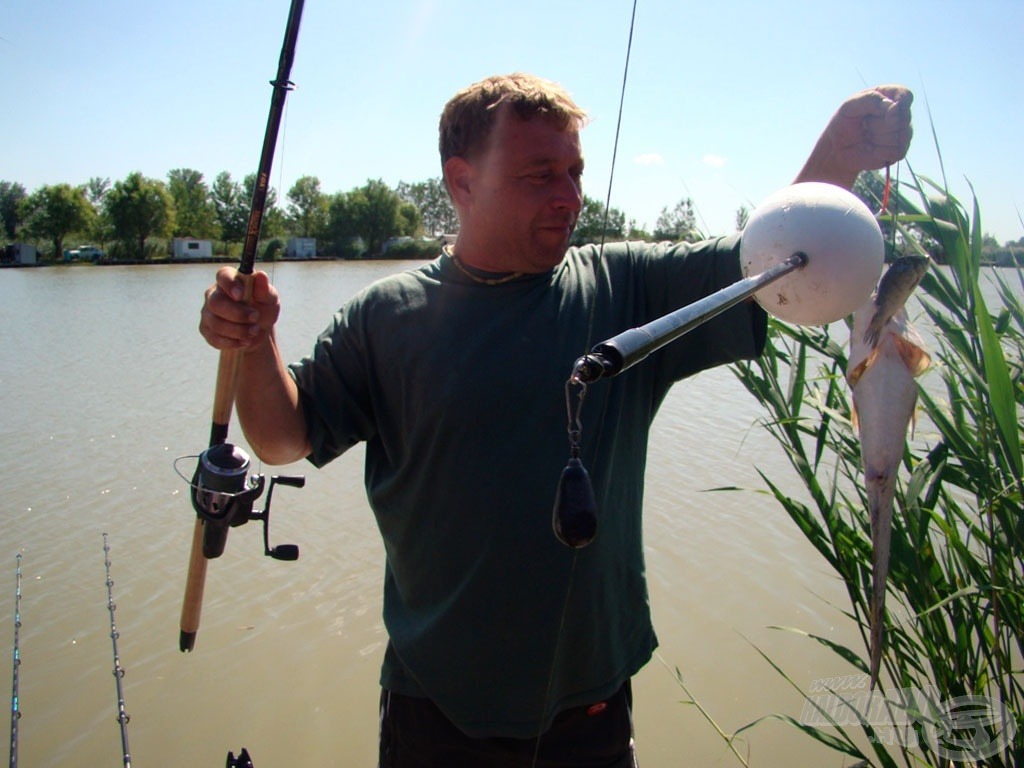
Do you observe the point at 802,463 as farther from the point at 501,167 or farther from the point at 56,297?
the point at 56,297

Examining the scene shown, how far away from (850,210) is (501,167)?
1173 mm

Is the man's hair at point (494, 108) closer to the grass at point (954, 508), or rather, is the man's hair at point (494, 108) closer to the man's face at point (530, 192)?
the man's face at point (530, 192)

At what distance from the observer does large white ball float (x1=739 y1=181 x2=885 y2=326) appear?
1073 millimetres

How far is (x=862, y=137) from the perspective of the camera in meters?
1.52

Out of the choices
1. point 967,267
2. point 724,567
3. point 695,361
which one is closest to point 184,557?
point 724,567

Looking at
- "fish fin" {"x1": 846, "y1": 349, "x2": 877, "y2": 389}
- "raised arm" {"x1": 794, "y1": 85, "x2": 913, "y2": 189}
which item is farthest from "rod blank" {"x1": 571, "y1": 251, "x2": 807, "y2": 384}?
"raised arm" {"x1": 794, "y1": 85, "x2": 913, "y2": 189}

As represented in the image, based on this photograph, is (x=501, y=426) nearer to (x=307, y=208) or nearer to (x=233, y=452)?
(x=233, y=452)

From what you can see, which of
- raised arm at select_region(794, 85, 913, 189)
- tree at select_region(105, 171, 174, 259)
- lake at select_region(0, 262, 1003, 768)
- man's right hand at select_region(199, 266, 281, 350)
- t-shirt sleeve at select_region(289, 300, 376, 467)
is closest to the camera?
raised arm at select_region(794, 85, 913, 189)

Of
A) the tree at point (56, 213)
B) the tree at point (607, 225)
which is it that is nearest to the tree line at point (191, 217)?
the tree at point (56, 213)

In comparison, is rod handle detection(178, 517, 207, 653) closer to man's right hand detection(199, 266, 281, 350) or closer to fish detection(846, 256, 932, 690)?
man's right hand detection(199, 266, 281, 350)

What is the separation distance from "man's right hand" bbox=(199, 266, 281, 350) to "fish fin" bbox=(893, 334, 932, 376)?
131 cm

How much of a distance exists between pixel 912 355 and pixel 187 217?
89.9m

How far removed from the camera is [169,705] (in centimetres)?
490

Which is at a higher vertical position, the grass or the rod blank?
the rod blank
